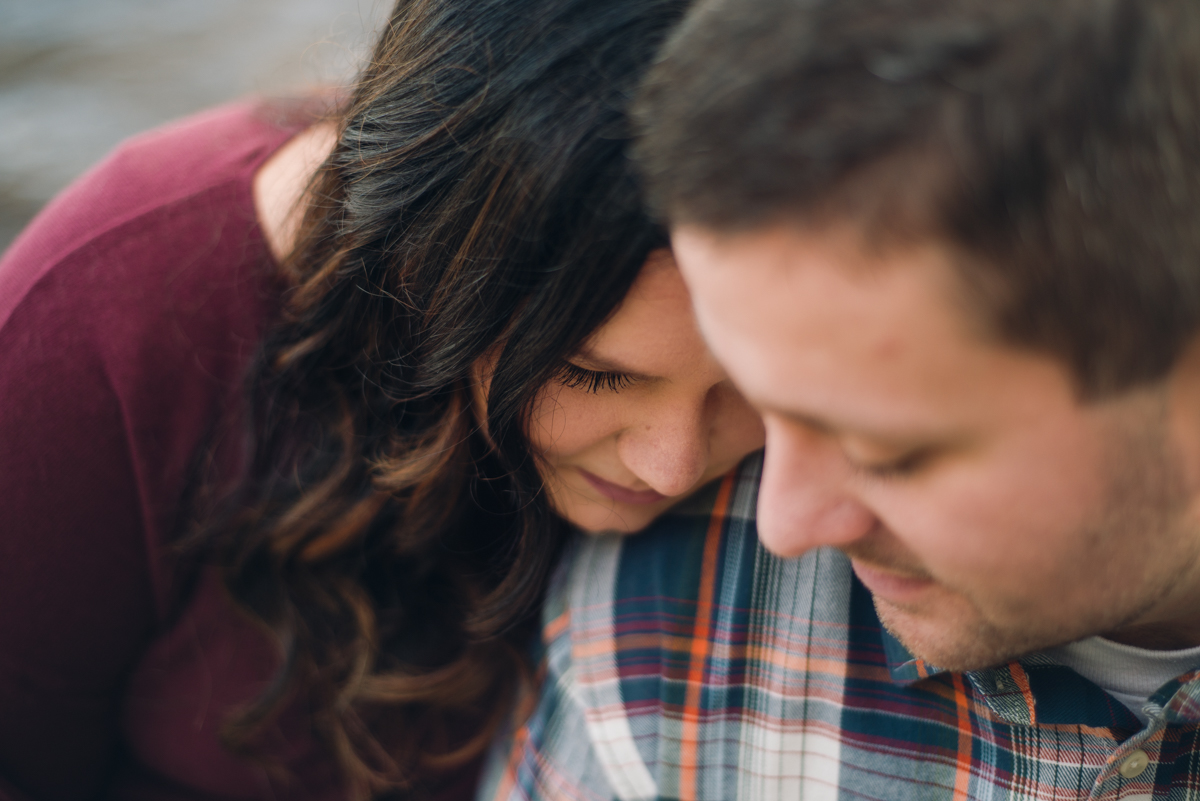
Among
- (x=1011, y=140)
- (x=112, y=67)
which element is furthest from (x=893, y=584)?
(x=112, y=67)

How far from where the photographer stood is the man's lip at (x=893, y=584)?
2.71ft

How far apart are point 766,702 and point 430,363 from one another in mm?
529

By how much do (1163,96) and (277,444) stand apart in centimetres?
104

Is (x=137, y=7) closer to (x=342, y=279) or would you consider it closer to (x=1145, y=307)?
(x=342, y=279)

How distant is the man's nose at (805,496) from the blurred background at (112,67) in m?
2.01

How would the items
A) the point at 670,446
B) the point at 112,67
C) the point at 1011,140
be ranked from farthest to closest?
the point at 112,67, the point at 670,446, the point at 1011,140

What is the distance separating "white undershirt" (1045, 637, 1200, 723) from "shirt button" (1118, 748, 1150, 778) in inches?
1.5

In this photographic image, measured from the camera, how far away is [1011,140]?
59 cm

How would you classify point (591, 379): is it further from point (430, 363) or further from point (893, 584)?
point (893, 584)

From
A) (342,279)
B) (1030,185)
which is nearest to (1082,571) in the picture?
(1030,185)

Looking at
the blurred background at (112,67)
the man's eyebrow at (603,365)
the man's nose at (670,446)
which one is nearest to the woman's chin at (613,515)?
the man's nose at (670,446)

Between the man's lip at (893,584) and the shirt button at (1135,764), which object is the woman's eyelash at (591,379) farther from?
the shirt button at (1135,764)

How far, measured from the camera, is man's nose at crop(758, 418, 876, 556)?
75 centimetres

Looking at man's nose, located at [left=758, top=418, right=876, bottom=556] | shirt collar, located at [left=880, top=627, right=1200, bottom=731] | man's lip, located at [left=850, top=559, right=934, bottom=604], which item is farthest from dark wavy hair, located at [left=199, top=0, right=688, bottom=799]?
shirt collar, located at [left=880, top=627, right=1200, bottom=731]
